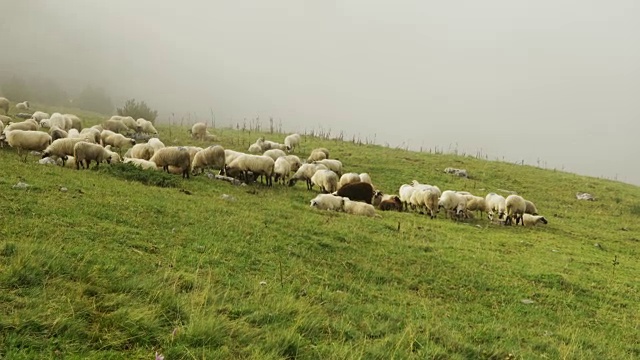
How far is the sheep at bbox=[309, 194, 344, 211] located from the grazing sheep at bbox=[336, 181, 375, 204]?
1549mm

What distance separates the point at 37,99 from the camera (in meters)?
72.4

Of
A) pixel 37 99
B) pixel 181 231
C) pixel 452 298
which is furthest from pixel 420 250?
pixel 37 99

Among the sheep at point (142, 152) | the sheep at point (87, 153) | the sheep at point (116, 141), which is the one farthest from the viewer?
the sheep at point (116, 141)

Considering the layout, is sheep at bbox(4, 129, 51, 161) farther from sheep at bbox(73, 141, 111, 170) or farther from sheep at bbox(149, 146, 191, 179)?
sheep at bbox(149, 146, 191, 179)

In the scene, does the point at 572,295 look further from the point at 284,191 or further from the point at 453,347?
the point at 284,191

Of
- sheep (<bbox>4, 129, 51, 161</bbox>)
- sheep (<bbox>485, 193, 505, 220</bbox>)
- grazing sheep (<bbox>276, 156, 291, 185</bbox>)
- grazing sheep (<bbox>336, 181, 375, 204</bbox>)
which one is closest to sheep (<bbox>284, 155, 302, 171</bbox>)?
grazing sheep (<bbox>276, 156, 291, 185</bbox>)

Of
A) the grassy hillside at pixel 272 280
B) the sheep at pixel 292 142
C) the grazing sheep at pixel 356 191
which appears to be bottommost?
the grassy hillside at pixel 272 280

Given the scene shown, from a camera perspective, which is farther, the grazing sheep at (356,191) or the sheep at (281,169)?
the sheep at (281,169)

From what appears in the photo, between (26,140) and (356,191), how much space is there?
12796 millimetres

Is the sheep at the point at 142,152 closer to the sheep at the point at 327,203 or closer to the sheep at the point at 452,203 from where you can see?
the sheep at the point at 327,203

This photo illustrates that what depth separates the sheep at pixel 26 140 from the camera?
18.3 metres

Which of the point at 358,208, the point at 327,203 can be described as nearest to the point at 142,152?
the point at 327,203

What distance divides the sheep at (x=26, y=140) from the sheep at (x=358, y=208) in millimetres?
11765

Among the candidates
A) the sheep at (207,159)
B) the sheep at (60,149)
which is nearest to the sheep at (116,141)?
the sheep at (60,149)
